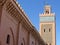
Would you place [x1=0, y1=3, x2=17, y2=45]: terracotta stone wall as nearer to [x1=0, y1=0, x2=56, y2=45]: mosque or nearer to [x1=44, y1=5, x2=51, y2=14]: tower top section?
[x1=0, y1=0, x2=56, y2=45]: mosque

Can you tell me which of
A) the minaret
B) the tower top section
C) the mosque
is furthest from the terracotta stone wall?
the tower top section

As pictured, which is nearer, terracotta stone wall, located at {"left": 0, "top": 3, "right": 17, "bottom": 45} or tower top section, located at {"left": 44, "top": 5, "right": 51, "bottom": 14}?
terracotta stone wall, located at {"left": 0, "top": 3, "right": 17, "bottom": 45}

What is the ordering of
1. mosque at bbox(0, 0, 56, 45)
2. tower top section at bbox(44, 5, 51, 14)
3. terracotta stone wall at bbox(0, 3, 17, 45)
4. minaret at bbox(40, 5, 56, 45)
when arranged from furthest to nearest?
1. tower top section at bbox(44, 5, 51, 14)
2. minaret at bbox(40, 5, 56, 45)
3. mosque at bbox(0, 0, 56, 45)
4. terracotta stone wall at bbox(0, 3, 17, 45)

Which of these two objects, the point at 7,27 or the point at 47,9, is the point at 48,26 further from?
the point at 7,27

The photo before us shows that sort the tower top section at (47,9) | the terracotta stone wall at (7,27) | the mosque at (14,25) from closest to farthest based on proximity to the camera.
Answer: the terracotta stone wall at (7,27)
the mosque at (14,25)
the tower top section at (47,9)

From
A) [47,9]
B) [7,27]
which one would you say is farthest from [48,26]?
[7,27]

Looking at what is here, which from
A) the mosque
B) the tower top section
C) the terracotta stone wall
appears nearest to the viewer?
the terracotta stone wall

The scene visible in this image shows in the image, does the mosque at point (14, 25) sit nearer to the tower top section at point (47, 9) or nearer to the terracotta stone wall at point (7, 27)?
the terracotta stone wall at point (7, 27)

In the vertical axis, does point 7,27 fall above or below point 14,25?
below

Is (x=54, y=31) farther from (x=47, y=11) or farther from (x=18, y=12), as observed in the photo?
(x=18, y=12)

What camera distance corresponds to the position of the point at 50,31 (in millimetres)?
35125

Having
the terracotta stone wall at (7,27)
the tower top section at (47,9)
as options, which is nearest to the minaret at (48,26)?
the tower top section at (47,9)

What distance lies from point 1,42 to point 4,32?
840mm

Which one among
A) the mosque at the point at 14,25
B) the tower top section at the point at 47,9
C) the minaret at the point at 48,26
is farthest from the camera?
the tower top section at the point at 47,9
